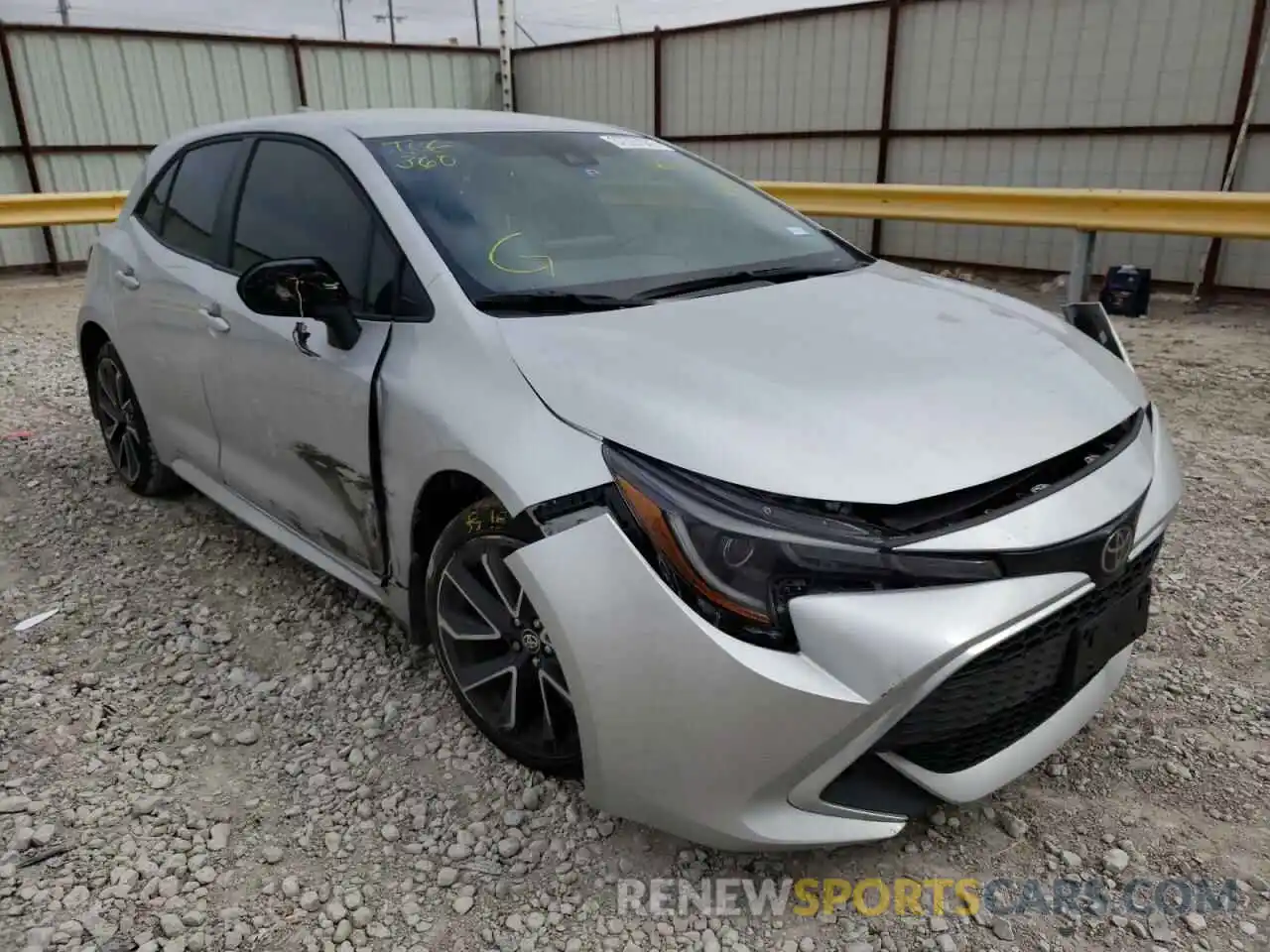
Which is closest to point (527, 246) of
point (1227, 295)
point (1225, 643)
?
point (1225, 643)

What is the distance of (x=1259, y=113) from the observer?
794 centimetres

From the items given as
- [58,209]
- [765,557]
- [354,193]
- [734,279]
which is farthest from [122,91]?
[765,557]

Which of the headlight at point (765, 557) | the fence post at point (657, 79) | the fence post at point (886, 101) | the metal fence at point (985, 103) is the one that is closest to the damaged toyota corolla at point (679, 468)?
the headlight at point (765, 557)

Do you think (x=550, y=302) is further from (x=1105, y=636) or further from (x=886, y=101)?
(x=886, y=101)

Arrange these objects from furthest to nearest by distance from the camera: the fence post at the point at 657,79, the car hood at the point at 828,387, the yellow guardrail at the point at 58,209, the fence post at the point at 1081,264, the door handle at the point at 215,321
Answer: the fence post at the point at 657,79 < the yellow guardrail at the point at 58,209 < the fence post at the point at 1081,264 < the door handle at the point at 215,321 < the car hood at the point at 828,387

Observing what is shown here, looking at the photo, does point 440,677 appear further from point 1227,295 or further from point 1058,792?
point 1227,295

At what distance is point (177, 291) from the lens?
137 inches

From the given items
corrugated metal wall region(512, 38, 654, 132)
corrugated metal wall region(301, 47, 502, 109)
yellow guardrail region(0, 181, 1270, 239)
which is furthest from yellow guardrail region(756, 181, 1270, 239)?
corrugated metal wall region(301, 47, 502, 109)

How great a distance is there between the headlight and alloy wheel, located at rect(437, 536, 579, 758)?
0.45 m

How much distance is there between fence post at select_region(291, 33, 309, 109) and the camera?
Result: 12.7 m

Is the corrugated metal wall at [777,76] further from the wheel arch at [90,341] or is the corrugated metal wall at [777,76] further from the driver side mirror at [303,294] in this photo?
the driver side mirror at [303,294]

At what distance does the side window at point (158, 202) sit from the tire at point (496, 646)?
2258 mm

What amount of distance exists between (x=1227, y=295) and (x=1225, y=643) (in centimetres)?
651

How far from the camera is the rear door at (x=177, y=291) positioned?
338cm
